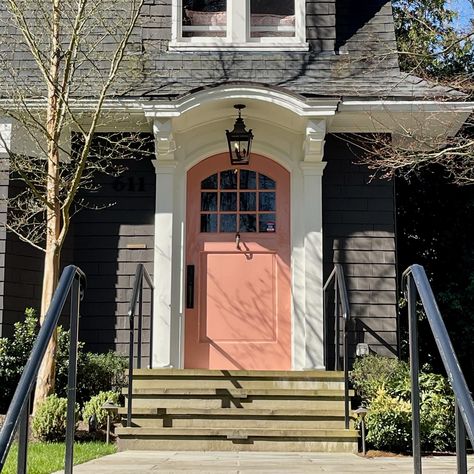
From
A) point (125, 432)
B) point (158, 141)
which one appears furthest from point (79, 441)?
point (158, 141)

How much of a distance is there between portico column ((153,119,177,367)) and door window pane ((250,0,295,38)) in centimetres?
179

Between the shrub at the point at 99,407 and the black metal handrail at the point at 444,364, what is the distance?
338cm

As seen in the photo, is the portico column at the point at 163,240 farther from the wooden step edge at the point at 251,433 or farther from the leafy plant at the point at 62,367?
the wooden step edge at the point at 251,433

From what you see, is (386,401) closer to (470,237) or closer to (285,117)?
(285,117)

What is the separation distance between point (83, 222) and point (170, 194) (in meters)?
0.98

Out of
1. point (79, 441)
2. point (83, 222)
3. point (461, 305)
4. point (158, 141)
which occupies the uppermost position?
point (158, 141)

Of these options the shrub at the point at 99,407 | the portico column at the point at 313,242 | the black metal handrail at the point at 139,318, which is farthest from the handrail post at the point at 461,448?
the portico column at the point at 313,242

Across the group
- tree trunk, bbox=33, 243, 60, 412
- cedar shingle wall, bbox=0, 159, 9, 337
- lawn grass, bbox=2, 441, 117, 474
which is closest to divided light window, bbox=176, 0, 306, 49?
cedar shingle wall, bbox=0, 159, 9, 337

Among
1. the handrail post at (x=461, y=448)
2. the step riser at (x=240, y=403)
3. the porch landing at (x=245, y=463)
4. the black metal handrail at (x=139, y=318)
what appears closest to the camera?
the handrail post at (x=461, y=448)

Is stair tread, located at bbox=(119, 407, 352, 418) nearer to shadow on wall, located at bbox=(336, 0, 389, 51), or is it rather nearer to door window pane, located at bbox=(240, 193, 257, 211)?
door window pane, located at bbox=(240, 193, 257, 211)

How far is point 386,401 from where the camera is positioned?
5.90m

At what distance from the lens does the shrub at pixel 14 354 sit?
6.62 metres

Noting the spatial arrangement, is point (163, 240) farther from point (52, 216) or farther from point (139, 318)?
point (52, 216)

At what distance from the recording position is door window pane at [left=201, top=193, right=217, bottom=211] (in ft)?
25.1
